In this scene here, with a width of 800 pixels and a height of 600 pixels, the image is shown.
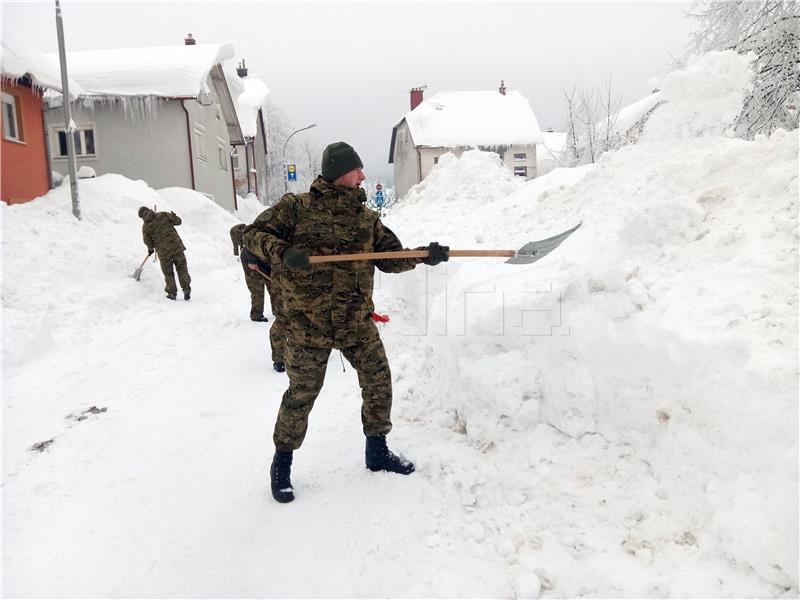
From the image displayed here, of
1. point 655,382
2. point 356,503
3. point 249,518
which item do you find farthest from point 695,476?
point 249,518

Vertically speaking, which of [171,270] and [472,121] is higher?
[472,121]

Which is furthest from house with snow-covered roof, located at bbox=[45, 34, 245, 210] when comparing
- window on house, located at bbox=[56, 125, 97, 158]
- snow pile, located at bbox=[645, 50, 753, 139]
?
snow pile, located at bbox=[645, 50, 753, 139]

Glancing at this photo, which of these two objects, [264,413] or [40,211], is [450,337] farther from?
[40,211]

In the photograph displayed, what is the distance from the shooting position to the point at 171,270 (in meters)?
8.99

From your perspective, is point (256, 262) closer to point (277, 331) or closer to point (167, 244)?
point (277, 331)

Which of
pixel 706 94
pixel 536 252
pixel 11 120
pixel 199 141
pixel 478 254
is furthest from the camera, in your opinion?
pixel 199 141

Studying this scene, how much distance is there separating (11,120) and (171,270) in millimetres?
6127

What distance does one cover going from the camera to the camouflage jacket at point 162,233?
8859 mm

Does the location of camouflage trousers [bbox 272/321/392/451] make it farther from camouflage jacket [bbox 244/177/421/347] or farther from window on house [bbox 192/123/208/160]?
window on house [bbox 192/123/208/160]

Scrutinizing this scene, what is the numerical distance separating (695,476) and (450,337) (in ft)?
6.36

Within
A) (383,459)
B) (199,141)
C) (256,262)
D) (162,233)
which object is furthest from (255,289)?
(199,141)

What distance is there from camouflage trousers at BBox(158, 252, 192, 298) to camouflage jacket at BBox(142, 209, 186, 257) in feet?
0.28

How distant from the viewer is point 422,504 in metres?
2.95

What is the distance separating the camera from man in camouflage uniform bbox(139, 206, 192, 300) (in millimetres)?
8875
